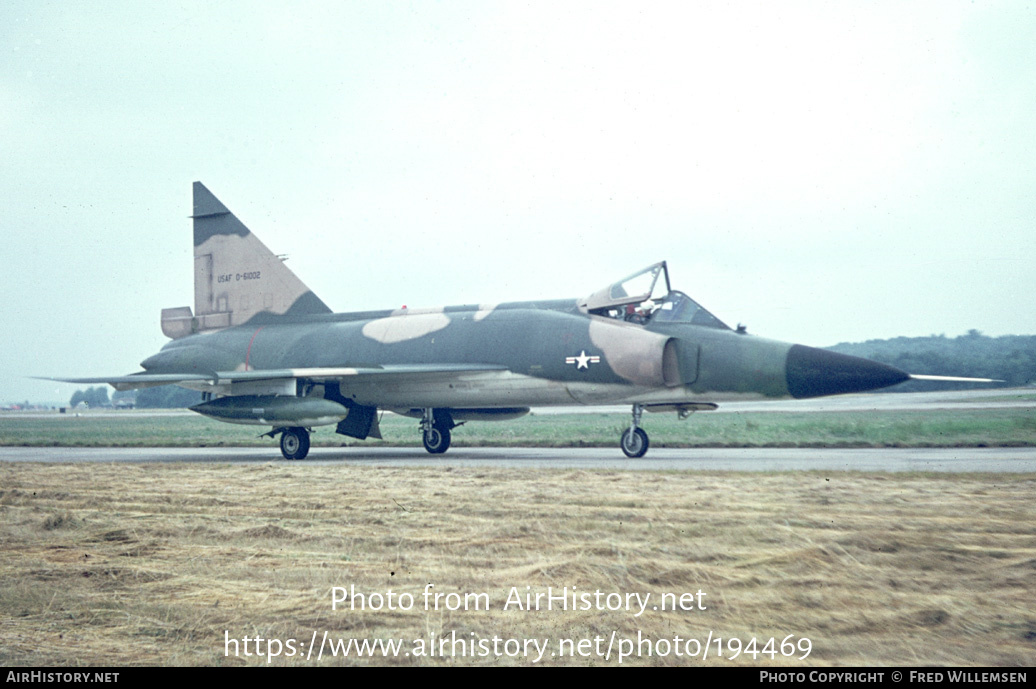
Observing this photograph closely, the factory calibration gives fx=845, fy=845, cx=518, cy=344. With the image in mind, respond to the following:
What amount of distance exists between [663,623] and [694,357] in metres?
9.35

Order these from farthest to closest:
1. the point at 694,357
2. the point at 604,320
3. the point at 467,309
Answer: the point at 467,309
the point at 604,320
the point at 694,357

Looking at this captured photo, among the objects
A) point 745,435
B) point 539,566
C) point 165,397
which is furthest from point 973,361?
point 165,397

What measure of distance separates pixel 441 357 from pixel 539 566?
10565 mm

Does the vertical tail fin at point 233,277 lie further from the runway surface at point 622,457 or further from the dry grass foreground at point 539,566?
the dry grass foreground at point 539,566

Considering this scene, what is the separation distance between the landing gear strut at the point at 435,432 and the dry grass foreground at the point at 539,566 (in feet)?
24.4

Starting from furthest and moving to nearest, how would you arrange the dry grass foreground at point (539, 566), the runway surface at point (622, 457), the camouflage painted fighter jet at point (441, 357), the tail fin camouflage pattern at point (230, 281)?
1. the tail fin camouflage pattern at point (230, 281)
2. the camouflage painted fighter jet at point (441, 357)
3. the runway surface at point (622, 457)
4. the dry grass foreground at point (539, 566)

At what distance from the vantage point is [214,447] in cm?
1784

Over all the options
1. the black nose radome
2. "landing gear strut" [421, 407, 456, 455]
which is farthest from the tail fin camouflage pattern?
the black nose radome

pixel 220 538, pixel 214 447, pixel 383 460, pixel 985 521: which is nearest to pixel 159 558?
pixel 220 538

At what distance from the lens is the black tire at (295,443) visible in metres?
14.7

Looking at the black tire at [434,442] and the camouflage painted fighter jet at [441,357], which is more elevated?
the camouflage painted fighter jet at [441,357]

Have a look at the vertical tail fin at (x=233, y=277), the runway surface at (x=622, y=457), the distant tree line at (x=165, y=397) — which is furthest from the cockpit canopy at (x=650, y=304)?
the distant tree line at (x=165, y=397)

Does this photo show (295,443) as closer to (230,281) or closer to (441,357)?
(441,357)

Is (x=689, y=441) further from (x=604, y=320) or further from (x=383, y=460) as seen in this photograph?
(x=383, y=460)
